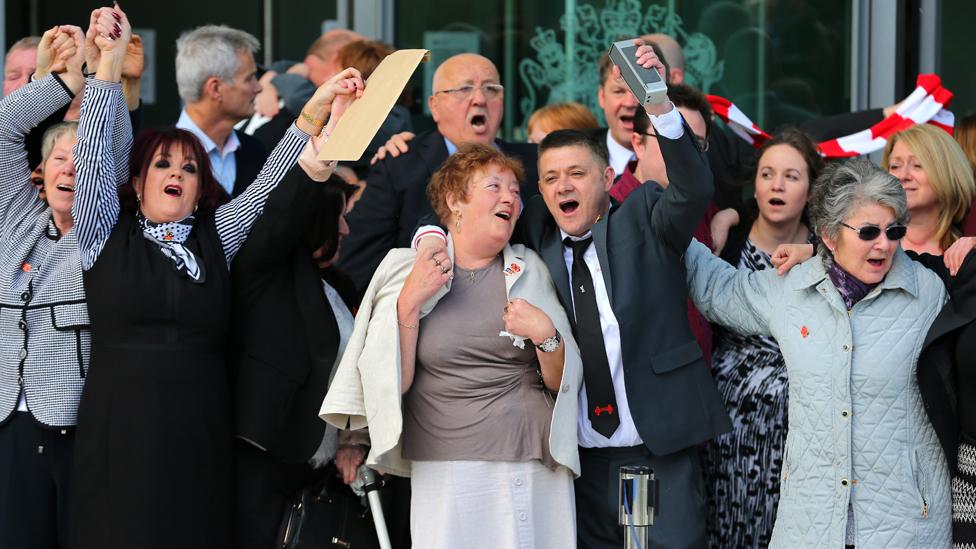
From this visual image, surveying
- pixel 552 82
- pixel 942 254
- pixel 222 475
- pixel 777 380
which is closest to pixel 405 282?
pixel 222 475

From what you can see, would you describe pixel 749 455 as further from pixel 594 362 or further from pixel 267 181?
pixel 267 181

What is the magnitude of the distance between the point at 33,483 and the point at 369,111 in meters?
1.72

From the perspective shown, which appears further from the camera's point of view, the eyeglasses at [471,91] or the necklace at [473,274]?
the eyeglasses at [471,91]

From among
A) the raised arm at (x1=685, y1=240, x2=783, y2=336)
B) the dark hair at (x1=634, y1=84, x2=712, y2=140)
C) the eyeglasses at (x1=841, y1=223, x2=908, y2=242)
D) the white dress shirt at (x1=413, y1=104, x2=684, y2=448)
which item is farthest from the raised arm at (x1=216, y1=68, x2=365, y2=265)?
the eyeglasses at (x1=841, y1=223, x2=908, y2=242)

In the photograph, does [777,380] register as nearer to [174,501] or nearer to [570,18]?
[174,501]

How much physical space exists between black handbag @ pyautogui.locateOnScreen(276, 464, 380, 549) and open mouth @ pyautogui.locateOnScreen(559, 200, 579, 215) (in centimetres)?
131

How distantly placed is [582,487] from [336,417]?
Answer: 886 mm

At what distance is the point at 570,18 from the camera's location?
8.73m

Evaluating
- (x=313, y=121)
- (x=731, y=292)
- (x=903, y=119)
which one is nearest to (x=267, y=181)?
(x=313, y=121)

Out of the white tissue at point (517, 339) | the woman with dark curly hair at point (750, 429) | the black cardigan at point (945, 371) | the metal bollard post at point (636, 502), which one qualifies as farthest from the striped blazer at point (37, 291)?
the black cardigan at point (945, 371)

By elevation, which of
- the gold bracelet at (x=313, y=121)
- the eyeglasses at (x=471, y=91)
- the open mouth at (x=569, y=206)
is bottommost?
Result: the open mouth at (x=569, y=206)

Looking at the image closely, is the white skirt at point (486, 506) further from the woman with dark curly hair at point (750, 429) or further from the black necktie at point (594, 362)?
the woman with dark curly hair at point (750, 429)

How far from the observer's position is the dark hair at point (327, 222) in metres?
5.07

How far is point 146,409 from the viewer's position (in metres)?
4.64
